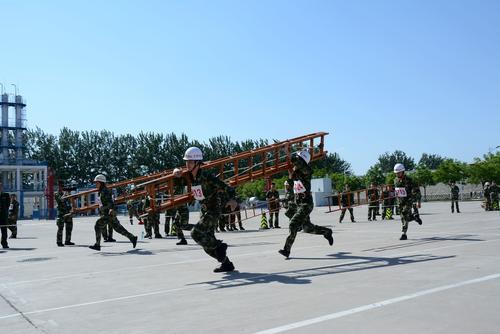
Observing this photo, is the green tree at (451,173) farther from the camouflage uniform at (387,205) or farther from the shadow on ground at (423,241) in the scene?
the shadow on ground at (423,241)

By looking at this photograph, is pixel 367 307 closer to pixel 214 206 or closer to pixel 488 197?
pixel 214 206

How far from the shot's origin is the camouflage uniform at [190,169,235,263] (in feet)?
27.7

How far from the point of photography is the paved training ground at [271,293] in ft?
16.8

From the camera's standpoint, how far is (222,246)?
28.1ft

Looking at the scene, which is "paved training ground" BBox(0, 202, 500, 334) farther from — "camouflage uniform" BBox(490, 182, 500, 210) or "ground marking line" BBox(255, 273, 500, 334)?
"camouflage uniform" BBox(490, 182, 500, 210)

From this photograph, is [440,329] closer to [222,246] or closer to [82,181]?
[222,246]

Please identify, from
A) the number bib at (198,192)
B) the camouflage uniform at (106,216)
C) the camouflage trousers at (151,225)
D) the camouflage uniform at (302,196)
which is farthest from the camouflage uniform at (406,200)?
the camouflage trousers at (151,225)

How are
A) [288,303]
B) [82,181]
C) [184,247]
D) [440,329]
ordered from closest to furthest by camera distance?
1. [440,329]
2. [288,303]
3. [184,247]
4. [82,181]

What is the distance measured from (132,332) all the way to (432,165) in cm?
16889

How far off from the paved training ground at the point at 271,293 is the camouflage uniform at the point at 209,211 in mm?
491

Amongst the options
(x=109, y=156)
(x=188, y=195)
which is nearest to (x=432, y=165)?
(x=109, y=156)

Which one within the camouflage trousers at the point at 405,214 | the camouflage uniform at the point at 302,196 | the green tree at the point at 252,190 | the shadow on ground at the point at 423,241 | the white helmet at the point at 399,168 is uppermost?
the green tree at the point at 252,190

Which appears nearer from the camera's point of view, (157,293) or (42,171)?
(157,293)

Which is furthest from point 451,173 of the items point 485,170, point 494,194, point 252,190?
point 494,194
